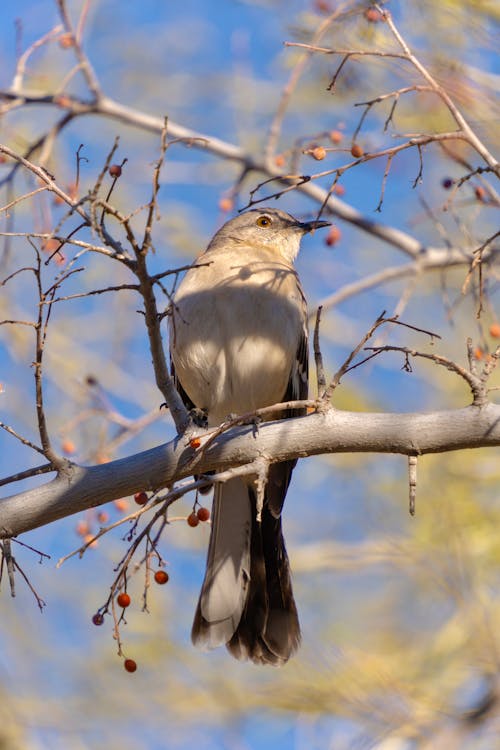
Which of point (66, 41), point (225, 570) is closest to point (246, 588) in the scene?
point (225, 570)

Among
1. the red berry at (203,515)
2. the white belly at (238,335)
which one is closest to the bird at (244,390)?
the white belly at (238,335)

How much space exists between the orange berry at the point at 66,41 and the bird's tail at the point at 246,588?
2699 mm

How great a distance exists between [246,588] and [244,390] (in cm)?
107

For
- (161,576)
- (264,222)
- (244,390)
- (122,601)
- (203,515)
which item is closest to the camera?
(122,601)

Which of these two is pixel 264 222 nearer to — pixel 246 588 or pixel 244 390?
pixel 244 390

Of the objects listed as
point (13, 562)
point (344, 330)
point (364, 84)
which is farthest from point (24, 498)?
point (344, 330)

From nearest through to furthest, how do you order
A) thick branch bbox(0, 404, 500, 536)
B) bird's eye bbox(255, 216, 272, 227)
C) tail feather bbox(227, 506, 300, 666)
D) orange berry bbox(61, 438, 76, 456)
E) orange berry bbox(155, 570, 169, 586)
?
thick branch bbox(0, 404, 500, 536)
orange berry bbox(155, 570, 169, 586)
tail feather bbox(227, 506, 300, 666)
orange berry bbox(61, 438, 76, 456)
bird's eye bbox(255, 216, 272, 227)

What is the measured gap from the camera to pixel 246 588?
16.8 ft

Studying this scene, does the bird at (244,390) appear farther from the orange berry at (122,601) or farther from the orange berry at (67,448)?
the orange berry at (122,601)

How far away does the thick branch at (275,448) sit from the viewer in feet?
11.4

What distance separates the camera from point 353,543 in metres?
6.89

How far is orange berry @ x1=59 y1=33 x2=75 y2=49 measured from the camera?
5.34 metres

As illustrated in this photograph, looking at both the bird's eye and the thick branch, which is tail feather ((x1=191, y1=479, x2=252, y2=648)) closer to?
the thick branch

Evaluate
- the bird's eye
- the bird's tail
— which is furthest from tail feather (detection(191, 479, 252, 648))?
the bird's eye
